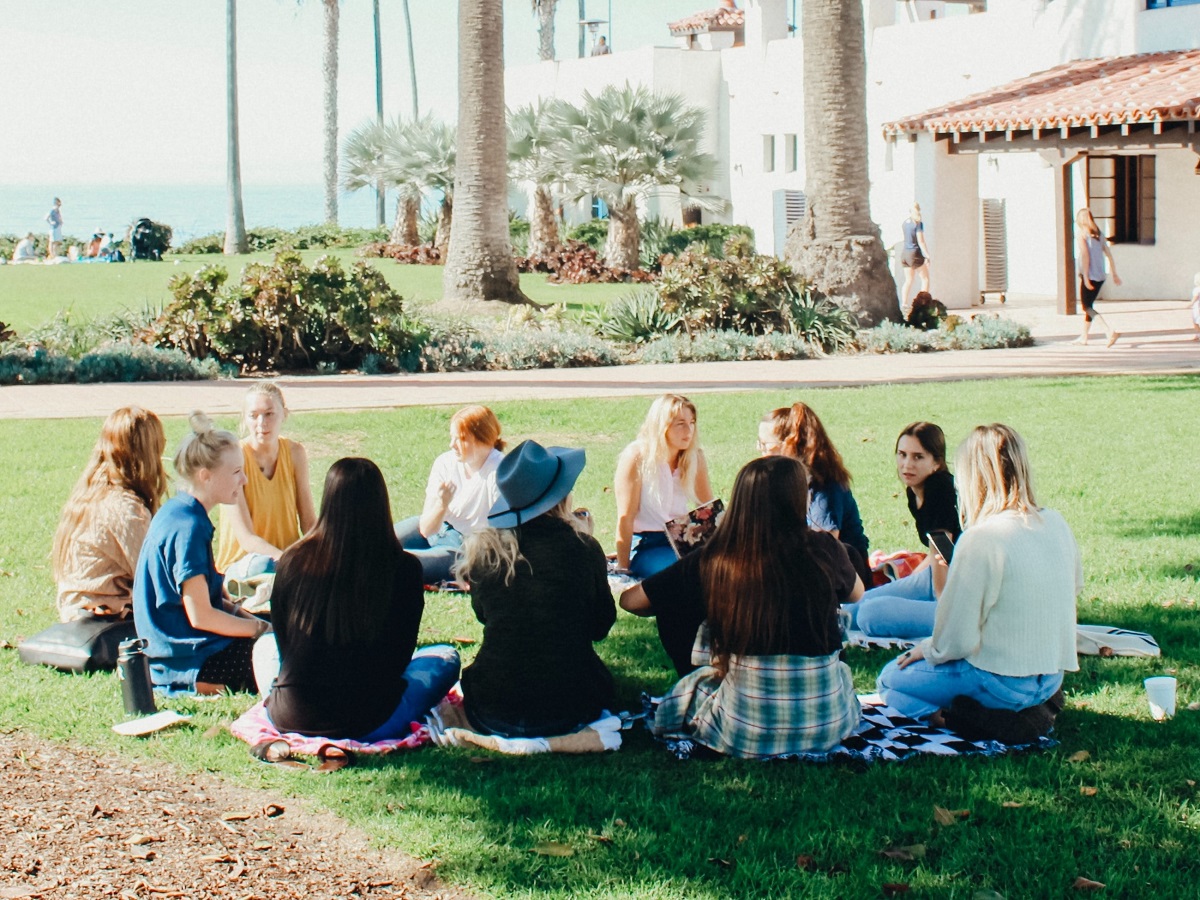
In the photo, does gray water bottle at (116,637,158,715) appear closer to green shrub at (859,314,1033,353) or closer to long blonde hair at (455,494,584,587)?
long blonde hair at (455,494,584,587)

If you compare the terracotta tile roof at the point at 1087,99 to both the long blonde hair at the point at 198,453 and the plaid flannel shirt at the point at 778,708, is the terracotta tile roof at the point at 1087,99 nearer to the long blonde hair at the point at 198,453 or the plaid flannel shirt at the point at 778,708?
the plaid flannel shirt at the point at 778,708

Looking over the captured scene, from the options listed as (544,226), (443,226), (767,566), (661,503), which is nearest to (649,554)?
(661,503)

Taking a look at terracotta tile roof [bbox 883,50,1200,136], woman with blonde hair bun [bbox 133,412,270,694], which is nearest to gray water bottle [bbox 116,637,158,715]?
woman with blonde hair bun [bbox 133,412,270,694]

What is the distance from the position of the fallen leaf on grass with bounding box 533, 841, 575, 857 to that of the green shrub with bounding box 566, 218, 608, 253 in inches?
1274

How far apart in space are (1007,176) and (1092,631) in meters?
22.3

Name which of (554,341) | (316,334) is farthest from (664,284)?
(316,334)

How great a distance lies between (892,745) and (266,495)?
11.5 ft

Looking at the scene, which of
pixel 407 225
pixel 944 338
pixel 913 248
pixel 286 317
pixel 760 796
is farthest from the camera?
pixel 407 225

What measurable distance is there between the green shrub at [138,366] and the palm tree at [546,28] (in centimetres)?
4639

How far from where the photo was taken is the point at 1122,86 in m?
21.5

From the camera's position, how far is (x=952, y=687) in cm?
518

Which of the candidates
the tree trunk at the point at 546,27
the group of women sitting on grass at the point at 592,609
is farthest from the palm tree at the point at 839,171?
the tree trunk at the point at 546,27

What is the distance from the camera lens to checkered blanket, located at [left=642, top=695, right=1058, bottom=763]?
4.93 meters

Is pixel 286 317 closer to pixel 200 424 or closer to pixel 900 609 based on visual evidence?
pixel 200 424
